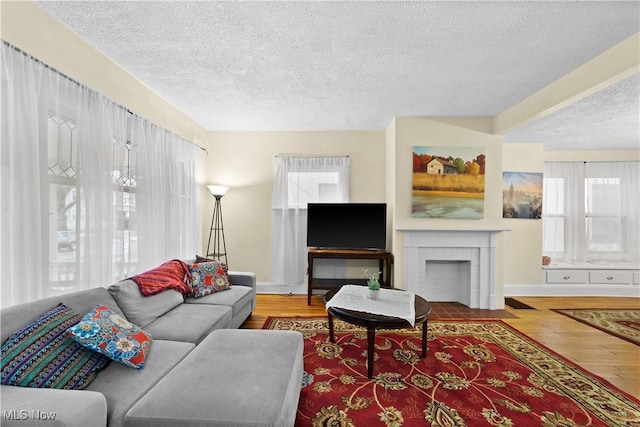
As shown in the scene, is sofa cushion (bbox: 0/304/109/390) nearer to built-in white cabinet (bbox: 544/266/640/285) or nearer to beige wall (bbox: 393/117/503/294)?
beige wall (bbox: 393/117/503/294)

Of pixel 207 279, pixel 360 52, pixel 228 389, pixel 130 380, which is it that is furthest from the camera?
→ pixel 207 279

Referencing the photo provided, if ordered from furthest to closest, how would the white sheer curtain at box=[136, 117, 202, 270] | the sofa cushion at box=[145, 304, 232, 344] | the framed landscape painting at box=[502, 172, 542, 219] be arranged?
the framed landscape painting at box=[502, 172, 542, 219]
the white sheer curtain at box=[136, 117, 202, 270]
the sofa cushion at box=[145, 304, 232, 344]

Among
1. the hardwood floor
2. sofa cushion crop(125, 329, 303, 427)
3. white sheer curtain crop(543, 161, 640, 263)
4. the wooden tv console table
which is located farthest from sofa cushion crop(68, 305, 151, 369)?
white sheer curtain crop(543, 161, 640, 263)

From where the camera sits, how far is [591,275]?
183 inches

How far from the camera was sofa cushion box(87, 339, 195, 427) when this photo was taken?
1.31 meters

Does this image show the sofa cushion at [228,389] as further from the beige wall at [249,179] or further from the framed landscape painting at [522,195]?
the framed landscape painting at [522,195]

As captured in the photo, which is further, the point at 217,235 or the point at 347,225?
the point at 217,235

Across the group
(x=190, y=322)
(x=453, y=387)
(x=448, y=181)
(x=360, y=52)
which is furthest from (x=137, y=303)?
(x=448, y=181)

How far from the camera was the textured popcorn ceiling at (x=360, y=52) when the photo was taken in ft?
6.32

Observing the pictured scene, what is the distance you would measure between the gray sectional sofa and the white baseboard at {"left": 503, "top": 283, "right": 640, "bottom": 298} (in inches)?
171

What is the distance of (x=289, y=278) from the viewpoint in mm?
4555

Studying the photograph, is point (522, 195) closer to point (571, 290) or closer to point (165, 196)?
point (571, 290)

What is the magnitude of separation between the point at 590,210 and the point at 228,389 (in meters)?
6.44

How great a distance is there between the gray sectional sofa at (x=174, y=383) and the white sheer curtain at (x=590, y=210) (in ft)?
17.6
